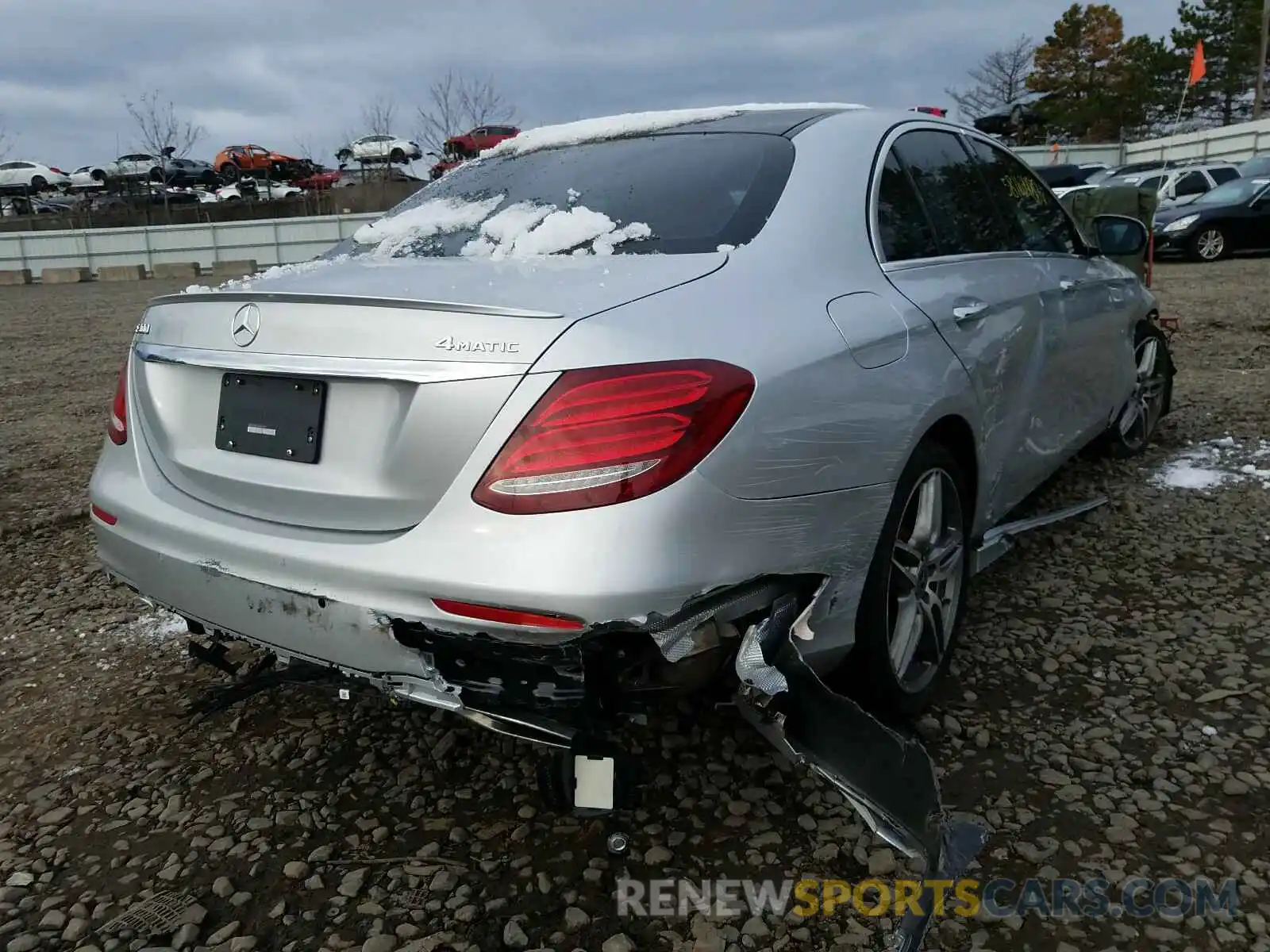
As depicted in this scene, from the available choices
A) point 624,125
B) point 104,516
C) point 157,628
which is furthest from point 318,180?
point 104,516

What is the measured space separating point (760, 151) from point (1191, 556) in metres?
2.33

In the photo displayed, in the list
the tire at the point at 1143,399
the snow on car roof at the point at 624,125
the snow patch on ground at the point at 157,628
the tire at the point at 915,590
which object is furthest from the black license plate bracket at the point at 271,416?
the tire at the point at 1143,399

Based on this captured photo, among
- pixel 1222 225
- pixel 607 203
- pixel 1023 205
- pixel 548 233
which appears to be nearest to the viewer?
pixel 548 233

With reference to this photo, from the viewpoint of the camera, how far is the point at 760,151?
243 cm

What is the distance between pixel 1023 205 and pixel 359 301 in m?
2.60

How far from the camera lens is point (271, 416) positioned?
1.95m

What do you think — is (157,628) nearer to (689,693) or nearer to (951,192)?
(689,693)

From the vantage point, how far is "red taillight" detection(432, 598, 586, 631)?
162 cm

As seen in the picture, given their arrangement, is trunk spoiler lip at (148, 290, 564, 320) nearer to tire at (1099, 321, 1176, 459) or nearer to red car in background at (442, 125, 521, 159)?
tire at (1099, 321, 1176, 459)

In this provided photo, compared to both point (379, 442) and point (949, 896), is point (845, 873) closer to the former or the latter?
point (949, 896)

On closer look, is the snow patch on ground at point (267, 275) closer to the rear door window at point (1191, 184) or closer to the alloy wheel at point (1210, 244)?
the alloy wheel at point (1210, 244)

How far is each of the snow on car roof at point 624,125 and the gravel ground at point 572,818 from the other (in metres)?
1.70

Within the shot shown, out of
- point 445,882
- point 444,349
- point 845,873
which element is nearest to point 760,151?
point 444,349

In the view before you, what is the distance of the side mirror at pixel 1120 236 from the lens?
3982mm
